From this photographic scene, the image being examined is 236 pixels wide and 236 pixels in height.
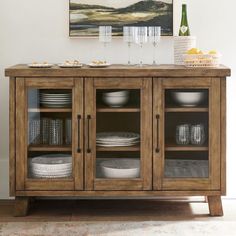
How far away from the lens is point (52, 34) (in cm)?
453

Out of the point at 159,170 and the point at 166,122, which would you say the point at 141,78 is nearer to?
the point at 166,122

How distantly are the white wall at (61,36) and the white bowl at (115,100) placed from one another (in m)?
0.53

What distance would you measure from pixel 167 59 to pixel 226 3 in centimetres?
54

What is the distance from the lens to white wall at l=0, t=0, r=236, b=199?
451cm

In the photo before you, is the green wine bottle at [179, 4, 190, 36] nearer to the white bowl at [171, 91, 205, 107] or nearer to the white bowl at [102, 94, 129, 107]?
the white bowl at [171, 91, 205, 107]

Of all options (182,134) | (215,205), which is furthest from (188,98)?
(215,205)

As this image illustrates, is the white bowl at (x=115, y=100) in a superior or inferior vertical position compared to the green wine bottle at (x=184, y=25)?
inferior

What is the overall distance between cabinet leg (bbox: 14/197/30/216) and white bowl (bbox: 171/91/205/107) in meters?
1.10

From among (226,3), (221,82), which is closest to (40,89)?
(221,82)

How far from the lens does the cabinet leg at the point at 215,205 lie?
4133 mm

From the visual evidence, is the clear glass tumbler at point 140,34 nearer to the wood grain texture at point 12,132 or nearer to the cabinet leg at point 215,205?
the wood grain texture at point 12,132

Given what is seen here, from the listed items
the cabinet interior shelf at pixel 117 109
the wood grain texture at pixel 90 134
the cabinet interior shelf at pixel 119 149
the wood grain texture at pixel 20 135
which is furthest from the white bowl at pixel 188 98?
the wood grain texture at pixel 20 135

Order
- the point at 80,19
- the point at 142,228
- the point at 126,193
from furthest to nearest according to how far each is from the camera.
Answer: the point at 80,19, the point at 126,193, the point at 142,228

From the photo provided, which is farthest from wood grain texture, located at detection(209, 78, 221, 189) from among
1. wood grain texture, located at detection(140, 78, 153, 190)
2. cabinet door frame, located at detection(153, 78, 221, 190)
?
wood grain texture, located at detection(140, 78, 153, 190)
